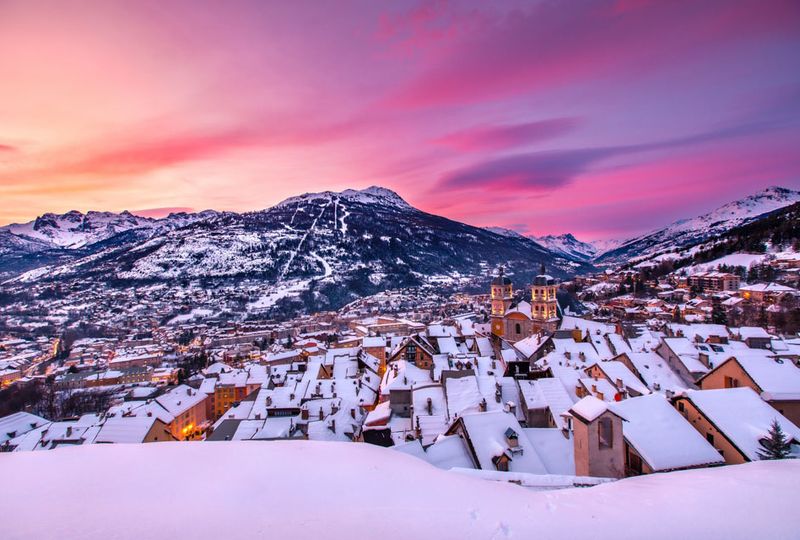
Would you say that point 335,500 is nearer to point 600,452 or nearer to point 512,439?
point 600,452

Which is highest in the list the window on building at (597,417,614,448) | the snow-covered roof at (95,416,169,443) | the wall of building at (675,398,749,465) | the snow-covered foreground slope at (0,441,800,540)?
the snow-covered foreground slope at (0,441,800,540)

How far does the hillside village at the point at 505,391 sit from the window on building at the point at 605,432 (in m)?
0.04

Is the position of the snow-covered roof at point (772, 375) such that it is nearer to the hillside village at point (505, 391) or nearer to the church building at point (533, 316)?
the hillside village at point (505, 391)

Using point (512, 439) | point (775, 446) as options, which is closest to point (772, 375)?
point (775, 446)

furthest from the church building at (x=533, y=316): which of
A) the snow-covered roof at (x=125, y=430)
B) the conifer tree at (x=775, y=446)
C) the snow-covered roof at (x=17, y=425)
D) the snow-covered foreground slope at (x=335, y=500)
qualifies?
the snow-covered roof at (x=17, y=425)

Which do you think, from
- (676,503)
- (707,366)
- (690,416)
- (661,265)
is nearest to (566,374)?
(707,366)

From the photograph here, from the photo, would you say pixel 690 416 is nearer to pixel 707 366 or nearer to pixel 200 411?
pixel 707 366

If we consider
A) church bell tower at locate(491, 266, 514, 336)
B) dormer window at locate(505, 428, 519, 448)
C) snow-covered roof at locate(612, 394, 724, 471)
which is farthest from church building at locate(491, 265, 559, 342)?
snow-covered roof at locate(612, 394, 724, 471)

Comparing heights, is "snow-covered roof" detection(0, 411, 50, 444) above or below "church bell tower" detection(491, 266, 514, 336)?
below

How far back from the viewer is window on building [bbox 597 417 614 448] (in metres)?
12.1

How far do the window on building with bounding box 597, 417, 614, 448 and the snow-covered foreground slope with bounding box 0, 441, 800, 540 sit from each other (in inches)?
192

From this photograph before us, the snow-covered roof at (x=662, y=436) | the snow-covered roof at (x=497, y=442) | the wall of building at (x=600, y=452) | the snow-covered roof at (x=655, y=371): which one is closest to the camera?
the wall of building at (x=600, y=452)

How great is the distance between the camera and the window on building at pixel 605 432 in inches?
475

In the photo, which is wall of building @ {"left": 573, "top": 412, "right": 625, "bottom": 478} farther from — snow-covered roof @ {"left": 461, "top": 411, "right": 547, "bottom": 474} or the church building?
the church building
